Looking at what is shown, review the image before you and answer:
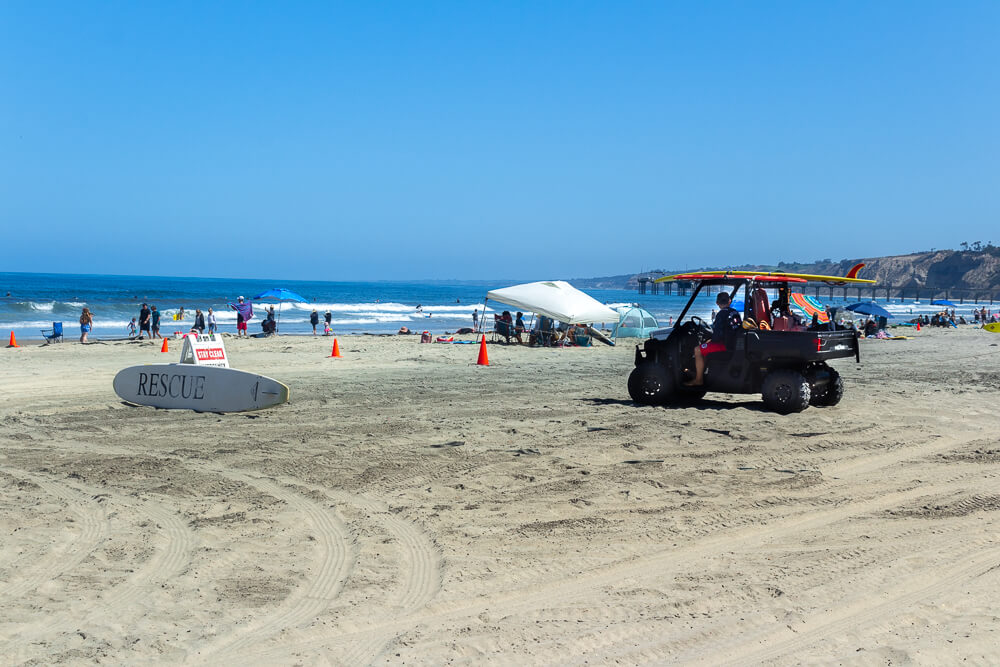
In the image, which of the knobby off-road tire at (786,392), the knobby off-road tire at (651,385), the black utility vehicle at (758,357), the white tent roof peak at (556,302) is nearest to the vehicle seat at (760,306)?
the black utility vehicle at (758,357)

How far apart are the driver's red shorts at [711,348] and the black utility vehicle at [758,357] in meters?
0.06

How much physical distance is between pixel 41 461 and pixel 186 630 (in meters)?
4.83

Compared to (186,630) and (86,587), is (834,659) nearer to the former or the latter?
(186,630)

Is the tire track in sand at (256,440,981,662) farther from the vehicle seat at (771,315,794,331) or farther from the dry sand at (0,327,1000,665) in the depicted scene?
the vehicle seat at (771,315,794,331)

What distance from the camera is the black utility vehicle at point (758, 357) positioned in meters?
10.6

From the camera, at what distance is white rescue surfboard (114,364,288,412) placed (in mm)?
11117

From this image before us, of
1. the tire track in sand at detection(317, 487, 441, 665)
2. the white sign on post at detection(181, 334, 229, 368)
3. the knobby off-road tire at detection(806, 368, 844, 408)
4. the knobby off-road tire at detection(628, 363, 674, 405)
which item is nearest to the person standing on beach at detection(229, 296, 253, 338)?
the white sign on post at detection(181, 334, 229, 368)

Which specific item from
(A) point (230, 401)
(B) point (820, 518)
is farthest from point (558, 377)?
Answer: (B) point (820, 518)

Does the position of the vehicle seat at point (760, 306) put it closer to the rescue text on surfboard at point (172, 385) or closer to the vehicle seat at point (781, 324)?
the vehicle seat at point (781, 324)

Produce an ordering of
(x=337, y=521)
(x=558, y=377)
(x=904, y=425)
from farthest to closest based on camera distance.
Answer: (x=558, y=377) → (x=904, y=425) → (x=337, y=521)

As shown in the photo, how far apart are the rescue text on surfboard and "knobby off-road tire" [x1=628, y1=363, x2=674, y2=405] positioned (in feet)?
19.2

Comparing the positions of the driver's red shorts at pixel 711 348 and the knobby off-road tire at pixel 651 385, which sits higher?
the driver's red shorts at pixel 711 348

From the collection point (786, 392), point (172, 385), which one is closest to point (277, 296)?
point (172, 385)

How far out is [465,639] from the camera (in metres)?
4.06
